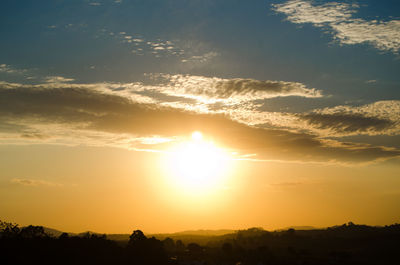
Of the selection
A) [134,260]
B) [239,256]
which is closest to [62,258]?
[134,260]

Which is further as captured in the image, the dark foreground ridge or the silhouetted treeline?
the dark foreground ridge

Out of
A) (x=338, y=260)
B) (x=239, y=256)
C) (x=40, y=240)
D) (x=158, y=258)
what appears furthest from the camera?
(x=239, y=256)

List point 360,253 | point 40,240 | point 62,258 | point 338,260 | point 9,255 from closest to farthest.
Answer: point 9,255, point 62,258, point 40,240, point 338,260, point 360,253

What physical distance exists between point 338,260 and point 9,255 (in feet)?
427

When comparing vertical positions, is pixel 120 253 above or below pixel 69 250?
below

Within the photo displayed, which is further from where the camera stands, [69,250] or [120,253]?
[120,253]

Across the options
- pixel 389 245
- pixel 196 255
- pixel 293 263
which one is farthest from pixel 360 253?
pixel 196 255

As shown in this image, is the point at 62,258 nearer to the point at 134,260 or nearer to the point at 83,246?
the point at 83,246

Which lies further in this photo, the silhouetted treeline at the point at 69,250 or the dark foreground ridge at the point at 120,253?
the dark foreground ridge at the point at 120,253

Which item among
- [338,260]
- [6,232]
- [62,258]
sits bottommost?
[338,260]

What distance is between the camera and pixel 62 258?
86875 millimetres

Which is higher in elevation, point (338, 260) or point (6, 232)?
point (6, 232)

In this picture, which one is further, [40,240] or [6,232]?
[6,232]

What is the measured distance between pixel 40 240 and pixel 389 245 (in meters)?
173
